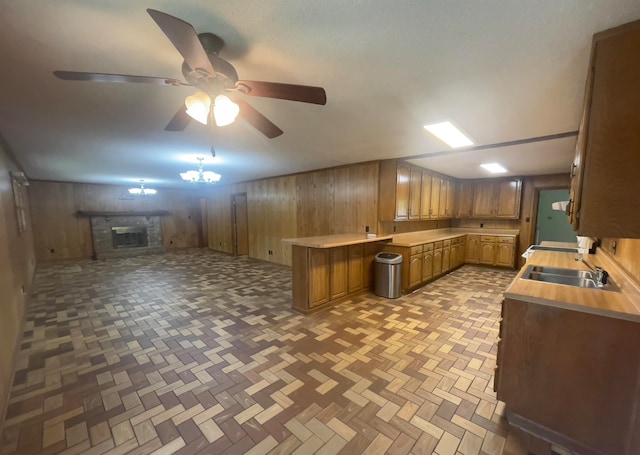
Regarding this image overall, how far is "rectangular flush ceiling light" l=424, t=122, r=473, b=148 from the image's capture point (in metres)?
2.67

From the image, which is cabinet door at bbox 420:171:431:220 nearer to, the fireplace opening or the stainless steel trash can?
the stainless steel trash can

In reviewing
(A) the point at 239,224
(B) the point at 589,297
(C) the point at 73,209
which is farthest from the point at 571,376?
(C) the point at 73,209

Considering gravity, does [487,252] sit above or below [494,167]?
below

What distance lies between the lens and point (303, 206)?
588cm

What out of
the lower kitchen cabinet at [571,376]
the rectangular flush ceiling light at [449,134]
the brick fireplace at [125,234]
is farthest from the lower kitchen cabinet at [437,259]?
the brick fireplace at [125,234]

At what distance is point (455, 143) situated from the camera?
3.30 meters

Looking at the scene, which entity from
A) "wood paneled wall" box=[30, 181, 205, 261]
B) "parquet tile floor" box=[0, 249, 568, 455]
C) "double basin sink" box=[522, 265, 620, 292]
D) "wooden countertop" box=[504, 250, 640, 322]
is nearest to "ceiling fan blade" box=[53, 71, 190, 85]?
"parquet tile floor" box=[0, 249, 568, 455]

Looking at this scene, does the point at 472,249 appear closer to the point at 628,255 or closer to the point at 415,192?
the point at 415,192

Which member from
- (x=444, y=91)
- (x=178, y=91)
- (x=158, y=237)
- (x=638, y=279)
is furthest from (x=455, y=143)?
(x=158, y=237)

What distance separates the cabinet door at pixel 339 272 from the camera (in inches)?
153

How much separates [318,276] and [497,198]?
5.39 meters

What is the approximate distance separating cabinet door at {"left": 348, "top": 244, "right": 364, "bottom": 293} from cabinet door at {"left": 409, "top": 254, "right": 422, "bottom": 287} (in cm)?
82

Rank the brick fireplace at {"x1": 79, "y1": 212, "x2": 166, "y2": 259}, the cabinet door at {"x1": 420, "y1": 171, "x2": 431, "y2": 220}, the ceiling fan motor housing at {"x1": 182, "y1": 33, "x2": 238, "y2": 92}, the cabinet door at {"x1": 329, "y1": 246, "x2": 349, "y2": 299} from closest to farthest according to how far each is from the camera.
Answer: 1. the ceiling fan motor housing at {"x1": 182, "y1": 33, "x2": 238, "y2": 92}
2. the cabinet door at {"x1": 329, "y1": 246, "x2": 349, "y2": 299}
3. the cabinet door at {"x1": 420, "y1": 171, "x2": 431, "y2": 220}
4. the brick fireplace at {"x1": 79, "y1": 212, "x2": 166, "y2": 259}

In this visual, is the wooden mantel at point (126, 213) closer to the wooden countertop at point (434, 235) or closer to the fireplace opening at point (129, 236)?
the fireplace opening at point (129, 236)
